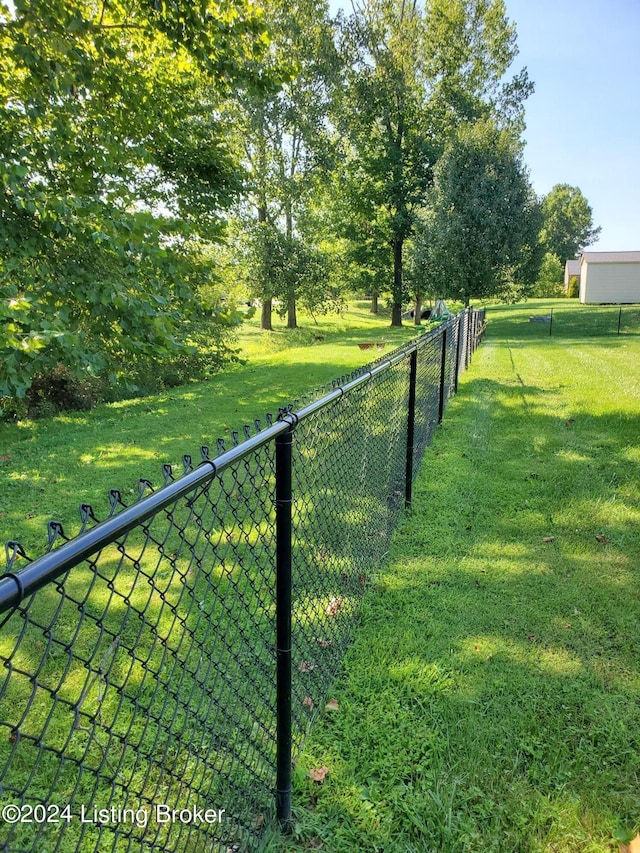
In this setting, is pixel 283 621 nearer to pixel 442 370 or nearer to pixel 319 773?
pixel 319 773

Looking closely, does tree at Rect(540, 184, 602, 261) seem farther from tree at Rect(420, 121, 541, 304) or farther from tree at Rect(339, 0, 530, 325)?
tree at Rect(420, 121, 541, 304)

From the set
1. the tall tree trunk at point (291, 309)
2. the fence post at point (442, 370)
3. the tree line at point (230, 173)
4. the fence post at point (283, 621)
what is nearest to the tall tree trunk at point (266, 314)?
the tree line at point (230, 173)

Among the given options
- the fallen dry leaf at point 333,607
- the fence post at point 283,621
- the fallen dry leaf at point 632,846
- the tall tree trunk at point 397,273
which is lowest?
the fallen dry leaf at point 632,846

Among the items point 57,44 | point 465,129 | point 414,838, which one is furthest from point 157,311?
point 465,129

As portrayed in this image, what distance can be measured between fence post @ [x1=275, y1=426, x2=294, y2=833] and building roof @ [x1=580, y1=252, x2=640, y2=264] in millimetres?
44778

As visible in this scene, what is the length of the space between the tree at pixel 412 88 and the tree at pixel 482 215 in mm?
3692

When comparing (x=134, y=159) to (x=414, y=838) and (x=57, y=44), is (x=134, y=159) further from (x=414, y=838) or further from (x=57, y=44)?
(x=414, y=838)

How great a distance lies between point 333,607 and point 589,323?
25.7 m

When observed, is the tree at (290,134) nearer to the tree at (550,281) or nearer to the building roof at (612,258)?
the building roof at (612,258)

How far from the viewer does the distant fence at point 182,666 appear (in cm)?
125

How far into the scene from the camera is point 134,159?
21.8 ft

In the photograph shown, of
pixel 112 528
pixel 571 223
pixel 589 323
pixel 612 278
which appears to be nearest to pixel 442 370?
pixel 112 528

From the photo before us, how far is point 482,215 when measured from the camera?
19.4 m

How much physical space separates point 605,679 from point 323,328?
83.1 feet
